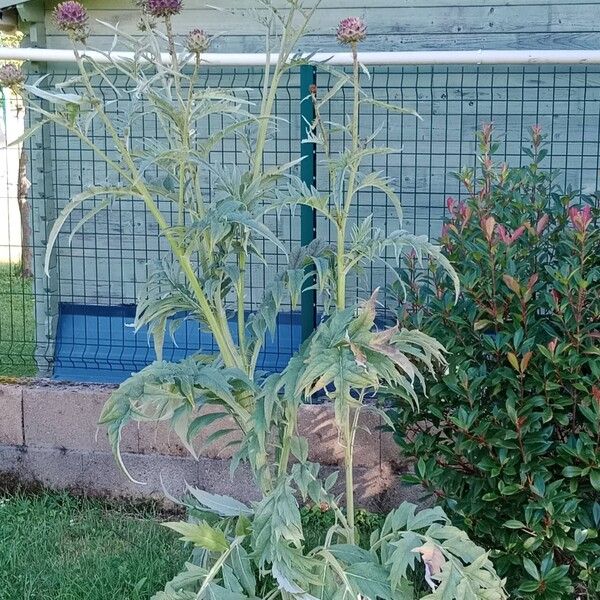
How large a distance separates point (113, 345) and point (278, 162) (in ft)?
5.77

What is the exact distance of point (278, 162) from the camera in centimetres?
686

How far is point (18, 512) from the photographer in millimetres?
5602

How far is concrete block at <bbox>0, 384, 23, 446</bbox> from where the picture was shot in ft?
19.4

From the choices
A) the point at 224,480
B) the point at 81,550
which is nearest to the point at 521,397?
the point at 224,480

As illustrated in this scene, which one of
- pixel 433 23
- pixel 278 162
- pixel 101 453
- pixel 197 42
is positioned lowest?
pixel 101 453

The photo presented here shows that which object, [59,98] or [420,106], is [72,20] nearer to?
[59,98]

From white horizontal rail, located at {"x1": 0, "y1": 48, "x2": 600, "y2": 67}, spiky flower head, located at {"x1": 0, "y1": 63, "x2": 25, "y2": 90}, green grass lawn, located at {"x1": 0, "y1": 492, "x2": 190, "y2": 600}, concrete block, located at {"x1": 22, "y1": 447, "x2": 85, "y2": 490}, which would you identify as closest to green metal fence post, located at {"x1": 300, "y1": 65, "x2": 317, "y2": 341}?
white horizontal rail, located at {"x1": 0, "y1": 48, "x2": 600, "y2": 67}

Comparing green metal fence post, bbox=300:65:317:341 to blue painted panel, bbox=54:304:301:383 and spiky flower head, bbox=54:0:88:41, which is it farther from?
spiky flower head, bbox=54:0:88:41

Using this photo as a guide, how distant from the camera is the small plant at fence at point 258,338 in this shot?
3.09m

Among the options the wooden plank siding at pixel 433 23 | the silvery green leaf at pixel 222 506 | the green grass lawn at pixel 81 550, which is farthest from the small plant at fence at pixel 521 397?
the wooden plank siding at pixel 433 23

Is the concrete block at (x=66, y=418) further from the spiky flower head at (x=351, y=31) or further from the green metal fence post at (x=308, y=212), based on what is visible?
the spiky flower head at (x=351, y=31)

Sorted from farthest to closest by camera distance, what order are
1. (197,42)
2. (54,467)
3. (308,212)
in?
(54,467) < (308,212) < (197,42)

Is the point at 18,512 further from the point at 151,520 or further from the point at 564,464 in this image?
the point at 564,464

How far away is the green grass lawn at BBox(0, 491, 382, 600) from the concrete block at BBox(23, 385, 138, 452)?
13.5 inches
